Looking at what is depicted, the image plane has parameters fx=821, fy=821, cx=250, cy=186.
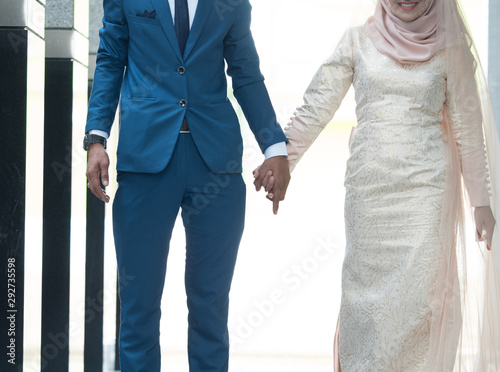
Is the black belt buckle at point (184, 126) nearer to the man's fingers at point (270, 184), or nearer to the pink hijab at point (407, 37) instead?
the man's fingers at point (270, 184)

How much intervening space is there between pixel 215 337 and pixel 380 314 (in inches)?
21.5

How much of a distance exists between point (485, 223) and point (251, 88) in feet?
2.75

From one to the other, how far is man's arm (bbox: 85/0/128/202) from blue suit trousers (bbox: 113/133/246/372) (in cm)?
12

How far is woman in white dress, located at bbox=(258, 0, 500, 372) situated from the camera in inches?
96.3

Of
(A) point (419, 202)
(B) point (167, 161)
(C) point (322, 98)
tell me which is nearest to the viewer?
(B) point (167, 161)

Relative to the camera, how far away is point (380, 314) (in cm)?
248

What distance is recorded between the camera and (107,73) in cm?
221

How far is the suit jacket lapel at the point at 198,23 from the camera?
2.20 meters

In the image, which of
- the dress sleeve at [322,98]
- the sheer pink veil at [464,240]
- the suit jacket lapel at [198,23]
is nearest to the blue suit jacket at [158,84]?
the suit jacket lapel at [198,23]

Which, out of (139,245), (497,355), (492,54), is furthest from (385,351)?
(492,54)

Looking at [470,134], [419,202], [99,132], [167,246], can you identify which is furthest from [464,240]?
[99,132]

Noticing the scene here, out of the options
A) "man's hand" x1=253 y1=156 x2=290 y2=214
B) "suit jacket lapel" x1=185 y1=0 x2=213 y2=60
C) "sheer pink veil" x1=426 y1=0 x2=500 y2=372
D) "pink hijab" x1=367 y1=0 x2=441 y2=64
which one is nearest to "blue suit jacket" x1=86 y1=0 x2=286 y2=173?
"suit jacket lapel" x1=185 y1=0 x2=213 y2=60

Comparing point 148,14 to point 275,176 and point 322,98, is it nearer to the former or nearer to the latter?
point 275,176

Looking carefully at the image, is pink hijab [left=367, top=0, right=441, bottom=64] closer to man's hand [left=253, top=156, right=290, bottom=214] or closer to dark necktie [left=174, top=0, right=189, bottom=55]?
man's hand [left=253, top=156, right=290, bottom=214]
